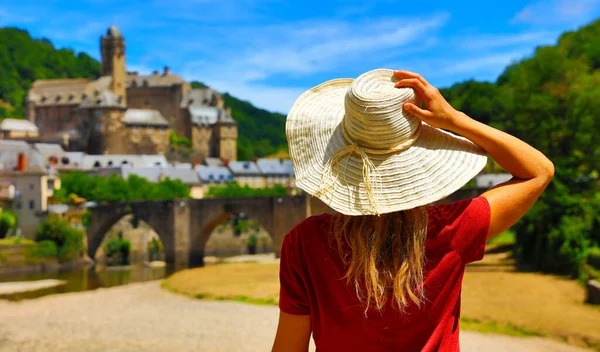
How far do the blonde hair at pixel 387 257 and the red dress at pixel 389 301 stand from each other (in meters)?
0.04

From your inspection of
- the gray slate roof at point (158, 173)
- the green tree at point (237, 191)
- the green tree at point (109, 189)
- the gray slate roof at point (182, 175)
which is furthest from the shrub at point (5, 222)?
the green tree at point (237, 191)

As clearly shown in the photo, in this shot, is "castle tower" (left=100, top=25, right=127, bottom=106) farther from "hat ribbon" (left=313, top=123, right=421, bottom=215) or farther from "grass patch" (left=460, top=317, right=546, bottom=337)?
"hat ribbon" (left=313, top=123, right=421, bottom=215)

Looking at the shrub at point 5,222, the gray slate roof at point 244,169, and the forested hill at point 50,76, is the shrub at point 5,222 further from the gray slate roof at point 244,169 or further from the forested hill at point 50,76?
the forested hill at point 50,76

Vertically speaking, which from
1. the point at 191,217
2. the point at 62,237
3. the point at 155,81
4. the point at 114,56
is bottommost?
the point at 62,237

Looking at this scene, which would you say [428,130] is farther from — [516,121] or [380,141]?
[516,121]

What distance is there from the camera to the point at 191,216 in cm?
4459

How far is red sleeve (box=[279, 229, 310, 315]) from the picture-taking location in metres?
2.28

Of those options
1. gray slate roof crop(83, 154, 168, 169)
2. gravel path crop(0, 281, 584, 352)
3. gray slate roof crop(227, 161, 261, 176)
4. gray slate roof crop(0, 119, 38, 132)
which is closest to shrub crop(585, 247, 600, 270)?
gravel path crop(0, 281, 584, 352)

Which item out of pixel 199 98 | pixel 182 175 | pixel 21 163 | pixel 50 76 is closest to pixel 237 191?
pixel 182 175

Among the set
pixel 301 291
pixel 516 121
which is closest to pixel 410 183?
pixel 301 291

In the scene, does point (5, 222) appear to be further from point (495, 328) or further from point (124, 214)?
point (495, 328)

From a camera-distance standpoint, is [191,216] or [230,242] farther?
[230,242]

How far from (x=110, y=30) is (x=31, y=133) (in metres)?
19.2

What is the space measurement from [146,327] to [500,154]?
20.0 meters
